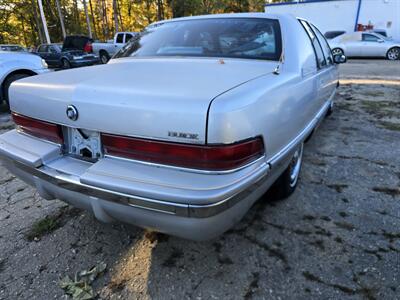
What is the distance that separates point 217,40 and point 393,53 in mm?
15469

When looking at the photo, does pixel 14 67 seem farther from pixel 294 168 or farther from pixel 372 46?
pixel 372 46

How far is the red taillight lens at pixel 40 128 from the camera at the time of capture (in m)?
1.94

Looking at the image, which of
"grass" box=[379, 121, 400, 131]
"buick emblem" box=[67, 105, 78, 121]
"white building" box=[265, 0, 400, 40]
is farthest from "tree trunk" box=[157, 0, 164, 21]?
"buick emblem" box=[67, 105, 78, 121]

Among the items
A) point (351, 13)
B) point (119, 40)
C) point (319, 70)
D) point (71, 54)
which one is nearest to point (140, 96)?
point (319, 70)

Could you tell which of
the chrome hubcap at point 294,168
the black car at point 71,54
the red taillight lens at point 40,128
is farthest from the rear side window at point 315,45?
the black car at point 71,54

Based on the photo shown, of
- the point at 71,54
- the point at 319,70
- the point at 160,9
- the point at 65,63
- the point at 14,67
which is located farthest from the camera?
the point at 160,9

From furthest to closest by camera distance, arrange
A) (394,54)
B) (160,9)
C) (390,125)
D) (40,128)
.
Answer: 1. (160,9)
2. (394,54)
3. (390,125)
4. (40,128)

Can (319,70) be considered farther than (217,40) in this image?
Yes

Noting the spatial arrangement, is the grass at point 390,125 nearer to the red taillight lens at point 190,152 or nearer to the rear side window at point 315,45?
the rear side window at point 315,45

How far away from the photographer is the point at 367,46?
1489cm

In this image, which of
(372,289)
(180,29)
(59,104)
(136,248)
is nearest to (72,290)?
(136,248)

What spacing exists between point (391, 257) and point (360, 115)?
152 inches

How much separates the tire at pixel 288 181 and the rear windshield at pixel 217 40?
897 millimetres

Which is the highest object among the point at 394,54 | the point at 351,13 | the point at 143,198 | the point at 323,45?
the point at 351,13
